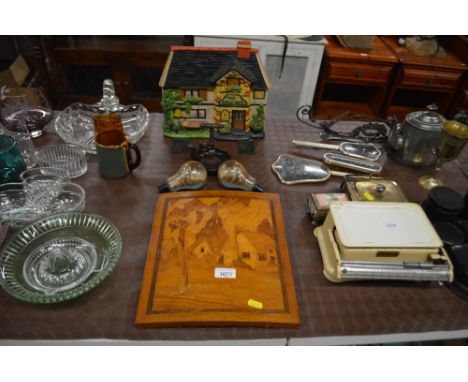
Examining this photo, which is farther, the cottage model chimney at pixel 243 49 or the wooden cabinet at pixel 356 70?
the wooden cabinet at pixel 356 70

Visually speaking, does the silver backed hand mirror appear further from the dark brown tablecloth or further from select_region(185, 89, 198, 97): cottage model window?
select_region(185, 89, 198, 97): cottage model window

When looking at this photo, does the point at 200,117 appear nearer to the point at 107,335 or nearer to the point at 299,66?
the point at 107,335

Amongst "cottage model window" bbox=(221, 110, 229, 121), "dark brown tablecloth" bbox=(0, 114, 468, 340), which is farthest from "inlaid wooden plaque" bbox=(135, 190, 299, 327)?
"cottage model window" bbox=(221, 110, 229, 121)

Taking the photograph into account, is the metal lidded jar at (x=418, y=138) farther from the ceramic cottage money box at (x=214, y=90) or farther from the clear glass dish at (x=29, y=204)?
the clear glass dish at (x=29, y=204)

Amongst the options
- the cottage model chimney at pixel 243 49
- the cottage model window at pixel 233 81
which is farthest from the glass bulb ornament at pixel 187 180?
the cottage model chimney at pixel 243 49

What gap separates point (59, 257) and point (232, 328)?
0.43m

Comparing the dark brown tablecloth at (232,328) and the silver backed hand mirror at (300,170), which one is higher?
the silver backed hand mirror at (300,170)

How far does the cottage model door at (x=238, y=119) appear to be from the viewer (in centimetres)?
126

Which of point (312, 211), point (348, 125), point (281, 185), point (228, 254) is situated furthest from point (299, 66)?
point (228, 254)

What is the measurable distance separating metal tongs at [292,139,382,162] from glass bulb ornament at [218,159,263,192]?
0.30m

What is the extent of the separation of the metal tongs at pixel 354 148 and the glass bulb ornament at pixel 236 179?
0.30 metres

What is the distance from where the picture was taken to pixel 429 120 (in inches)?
45.1

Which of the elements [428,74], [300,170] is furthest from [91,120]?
[428,74]

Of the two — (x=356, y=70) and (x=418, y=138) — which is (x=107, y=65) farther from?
(x=418, y=138)
